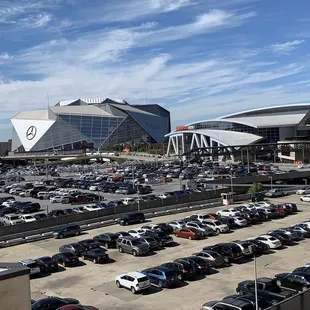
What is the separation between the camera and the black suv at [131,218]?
35.3m

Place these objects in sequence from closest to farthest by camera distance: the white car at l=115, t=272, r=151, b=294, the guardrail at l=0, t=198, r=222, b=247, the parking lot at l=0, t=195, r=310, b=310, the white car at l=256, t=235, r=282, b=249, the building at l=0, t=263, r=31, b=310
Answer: the building at l=0, t=263, r=31, b=310
the parking lot at l=0, t=195, r=310, b=310
the white car at l=115, t=272, r=151, b=294
the white car at l=256, t=235, r=282, b=249
the guardrail at l=0, t=198, r=222, b=247

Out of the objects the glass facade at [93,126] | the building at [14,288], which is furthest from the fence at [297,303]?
the glass facade at [93,126]

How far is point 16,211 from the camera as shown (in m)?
43.2

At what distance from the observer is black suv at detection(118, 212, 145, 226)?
35.3m

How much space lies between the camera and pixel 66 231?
105 feet

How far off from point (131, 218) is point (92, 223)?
Result: 9.65 ft

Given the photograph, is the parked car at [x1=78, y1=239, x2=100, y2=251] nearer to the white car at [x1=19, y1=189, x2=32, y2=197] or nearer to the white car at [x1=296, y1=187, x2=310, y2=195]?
the white car at [x1=296, y1=187, x2=310, y2=195]

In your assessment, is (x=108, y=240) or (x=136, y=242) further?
(x=108, y=240)

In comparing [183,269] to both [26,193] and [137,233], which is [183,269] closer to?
[137,233]

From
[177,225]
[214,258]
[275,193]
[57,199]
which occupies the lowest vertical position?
[214,258]

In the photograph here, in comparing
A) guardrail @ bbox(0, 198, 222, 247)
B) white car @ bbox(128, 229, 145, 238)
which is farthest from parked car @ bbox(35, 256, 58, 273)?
guardrail @ bbox(0, 198, 222, 247)

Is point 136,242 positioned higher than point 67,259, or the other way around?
point 136,242

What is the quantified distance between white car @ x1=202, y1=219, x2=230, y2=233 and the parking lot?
0.54m

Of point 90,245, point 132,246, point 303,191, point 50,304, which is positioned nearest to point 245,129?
point 303,191
